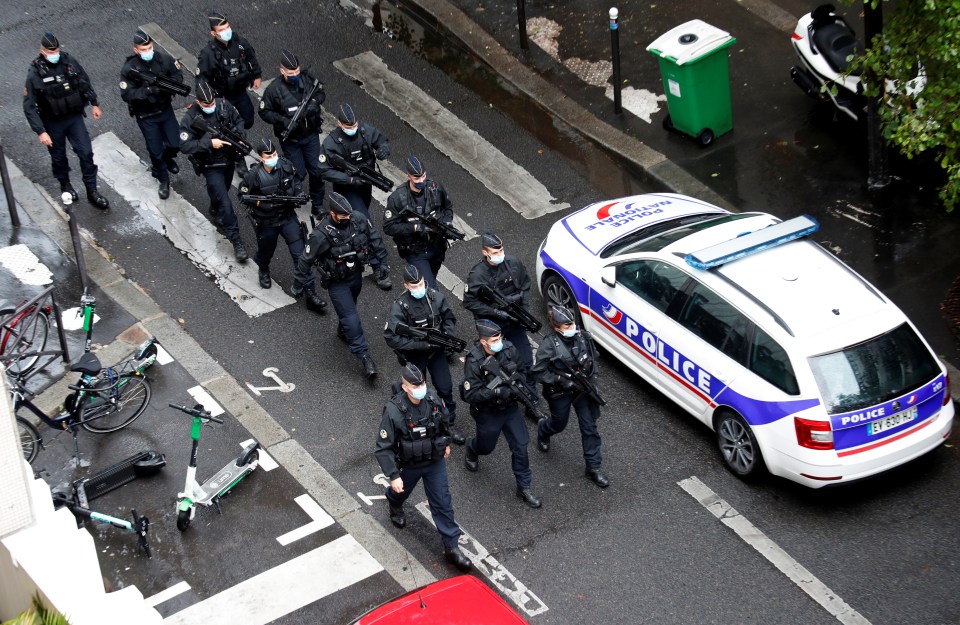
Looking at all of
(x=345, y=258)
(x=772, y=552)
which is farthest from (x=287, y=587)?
(x=772, y=552)

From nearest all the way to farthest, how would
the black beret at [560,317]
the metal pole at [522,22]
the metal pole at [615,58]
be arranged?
the black beret at [560,317] → the metal pole at [615,58] → the metal pole at [522,22]

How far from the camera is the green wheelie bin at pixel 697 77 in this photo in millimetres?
14055

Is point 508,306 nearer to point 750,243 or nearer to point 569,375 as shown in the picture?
point 569,375

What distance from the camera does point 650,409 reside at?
11.2m

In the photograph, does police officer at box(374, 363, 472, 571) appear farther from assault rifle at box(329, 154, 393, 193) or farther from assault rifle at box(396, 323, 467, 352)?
assault rifle at box(329, 154, 393, 193)

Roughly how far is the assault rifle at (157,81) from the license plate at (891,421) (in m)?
8.18

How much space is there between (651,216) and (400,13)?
6.77 metres

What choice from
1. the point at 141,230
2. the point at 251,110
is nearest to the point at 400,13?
the point at 251,110

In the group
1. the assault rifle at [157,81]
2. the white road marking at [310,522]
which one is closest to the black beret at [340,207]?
the white road marking at [310,522]

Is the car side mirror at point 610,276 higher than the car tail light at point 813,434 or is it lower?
higher

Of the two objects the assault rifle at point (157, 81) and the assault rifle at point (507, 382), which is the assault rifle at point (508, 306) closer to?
the assault rifle at point (507, 382)

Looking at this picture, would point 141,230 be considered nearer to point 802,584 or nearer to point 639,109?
point 639,109

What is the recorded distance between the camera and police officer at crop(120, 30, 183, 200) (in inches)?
523

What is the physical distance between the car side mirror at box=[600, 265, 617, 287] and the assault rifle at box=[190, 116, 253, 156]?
412 cm
